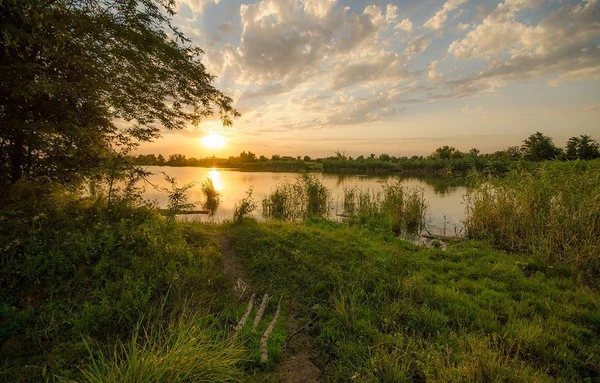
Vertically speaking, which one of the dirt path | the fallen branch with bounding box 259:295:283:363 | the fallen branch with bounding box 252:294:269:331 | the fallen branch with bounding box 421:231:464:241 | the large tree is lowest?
the fallen branch with bounding box 421:231:464:241

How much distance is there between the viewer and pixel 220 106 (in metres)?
7.68

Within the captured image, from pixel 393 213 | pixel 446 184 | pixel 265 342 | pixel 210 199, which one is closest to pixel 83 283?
pixel 265 342

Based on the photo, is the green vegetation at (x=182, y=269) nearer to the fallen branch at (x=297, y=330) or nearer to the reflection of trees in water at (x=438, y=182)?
the fallen branch at (x=297, y=330)

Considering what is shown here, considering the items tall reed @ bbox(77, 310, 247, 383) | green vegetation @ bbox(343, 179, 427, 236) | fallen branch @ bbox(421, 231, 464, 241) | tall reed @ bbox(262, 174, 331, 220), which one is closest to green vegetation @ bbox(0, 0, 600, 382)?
tall reed @ bbox(77, 310, 247, 383)

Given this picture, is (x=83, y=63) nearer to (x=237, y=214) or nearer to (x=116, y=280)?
(x=116, y=280)

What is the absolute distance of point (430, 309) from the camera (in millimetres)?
4379

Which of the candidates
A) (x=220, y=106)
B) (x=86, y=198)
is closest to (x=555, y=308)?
(x=220, y=106)

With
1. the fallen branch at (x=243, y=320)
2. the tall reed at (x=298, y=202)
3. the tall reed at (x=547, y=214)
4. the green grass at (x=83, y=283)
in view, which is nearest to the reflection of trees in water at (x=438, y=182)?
the tall reed at (x=298, y=202)

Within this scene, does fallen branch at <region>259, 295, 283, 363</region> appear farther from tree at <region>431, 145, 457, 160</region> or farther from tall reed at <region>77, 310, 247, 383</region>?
tree at <region>431, 145, 457, 160</region>

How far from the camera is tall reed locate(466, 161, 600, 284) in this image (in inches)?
258

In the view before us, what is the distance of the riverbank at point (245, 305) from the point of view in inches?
117

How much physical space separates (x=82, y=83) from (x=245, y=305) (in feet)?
16.4

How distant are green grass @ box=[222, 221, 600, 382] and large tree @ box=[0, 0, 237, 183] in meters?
3.91

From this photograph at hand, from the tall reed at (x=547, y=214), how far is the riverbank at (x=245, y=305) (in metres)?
0.66
